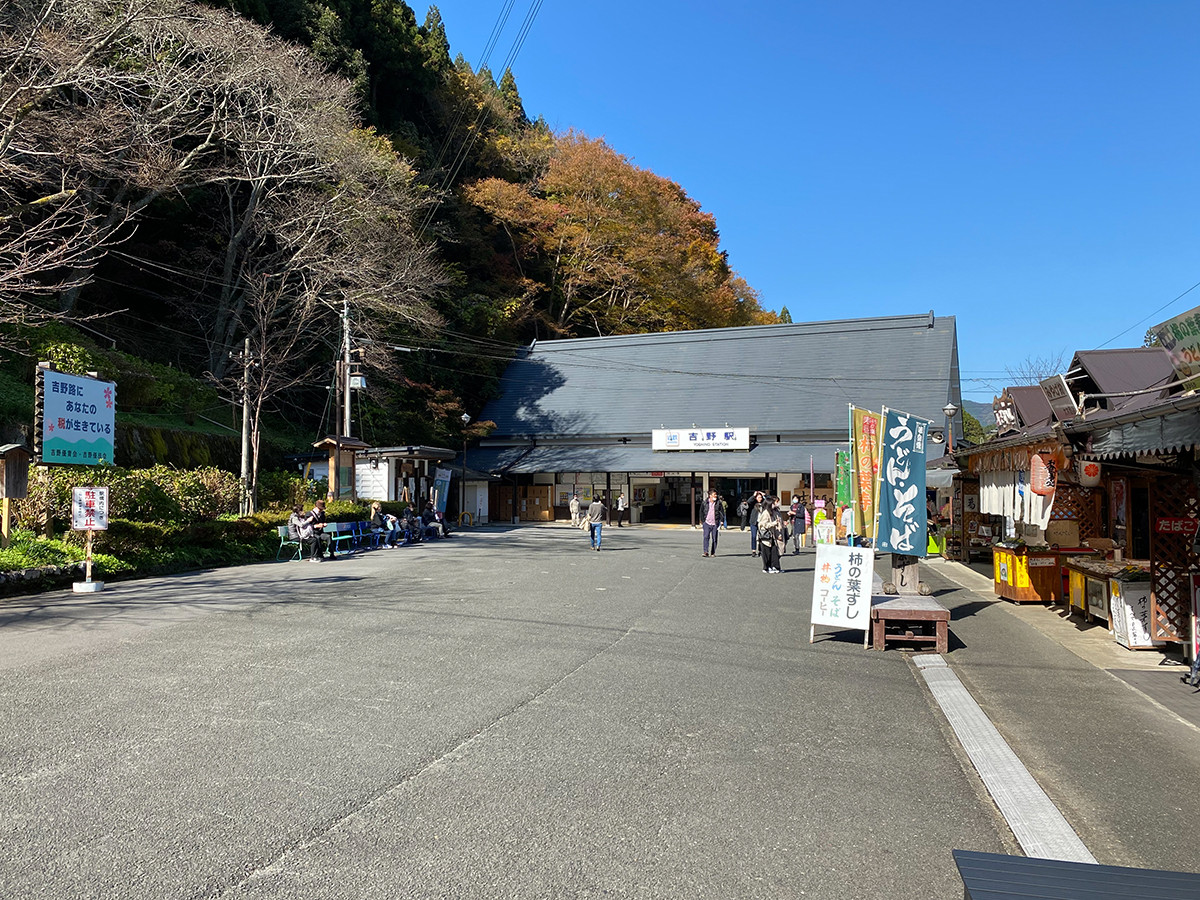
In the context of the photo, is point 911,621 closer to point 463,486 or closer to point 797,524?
point 797,524

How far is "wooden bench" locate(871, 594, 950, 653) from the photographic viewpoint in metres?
8.15

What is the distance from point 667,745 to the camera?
488 centimetres

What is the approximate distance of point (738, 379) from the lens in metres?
34.8

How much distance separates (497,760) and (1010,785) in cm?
291

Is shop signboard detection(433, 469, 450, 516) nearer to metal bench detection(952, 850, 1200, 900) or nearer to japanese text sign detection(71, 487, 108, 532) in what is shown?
japanese text sign detection(71, 487, 108, 532)

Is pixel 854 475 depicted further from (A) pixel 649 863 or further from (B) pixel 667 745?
(A) pixel 649 863

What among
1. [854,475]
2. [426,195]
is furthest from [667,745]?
[426,195]

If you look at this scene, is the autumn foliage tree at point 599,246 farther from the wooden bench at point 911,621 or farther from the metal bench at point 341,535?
the wooden bench at point 911,621

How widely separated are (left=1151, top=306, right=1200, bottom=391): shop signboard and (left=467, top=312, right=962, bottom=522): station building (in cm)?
2361

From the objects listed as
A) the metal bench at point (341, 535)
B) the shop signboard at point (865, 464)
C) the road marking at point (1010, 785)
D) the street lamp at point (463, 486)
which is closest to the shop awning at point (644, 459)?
the street lamp at point (463, 486)

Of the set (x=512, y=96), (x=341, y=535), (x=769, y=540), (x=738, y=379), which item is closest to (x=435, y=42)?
(x=512, y=96)

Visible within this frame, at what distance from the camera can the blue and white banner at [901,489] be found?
9109 millimetres

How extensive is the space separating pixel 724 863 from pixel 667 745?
1500 millimetres

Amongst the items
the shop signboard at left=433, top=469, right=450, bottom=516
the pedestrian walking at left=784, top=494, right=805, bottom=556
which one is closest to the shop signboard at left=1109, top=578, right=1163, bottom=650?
the pedestrian walking at left=784, top=494, right=805, bottom=556
